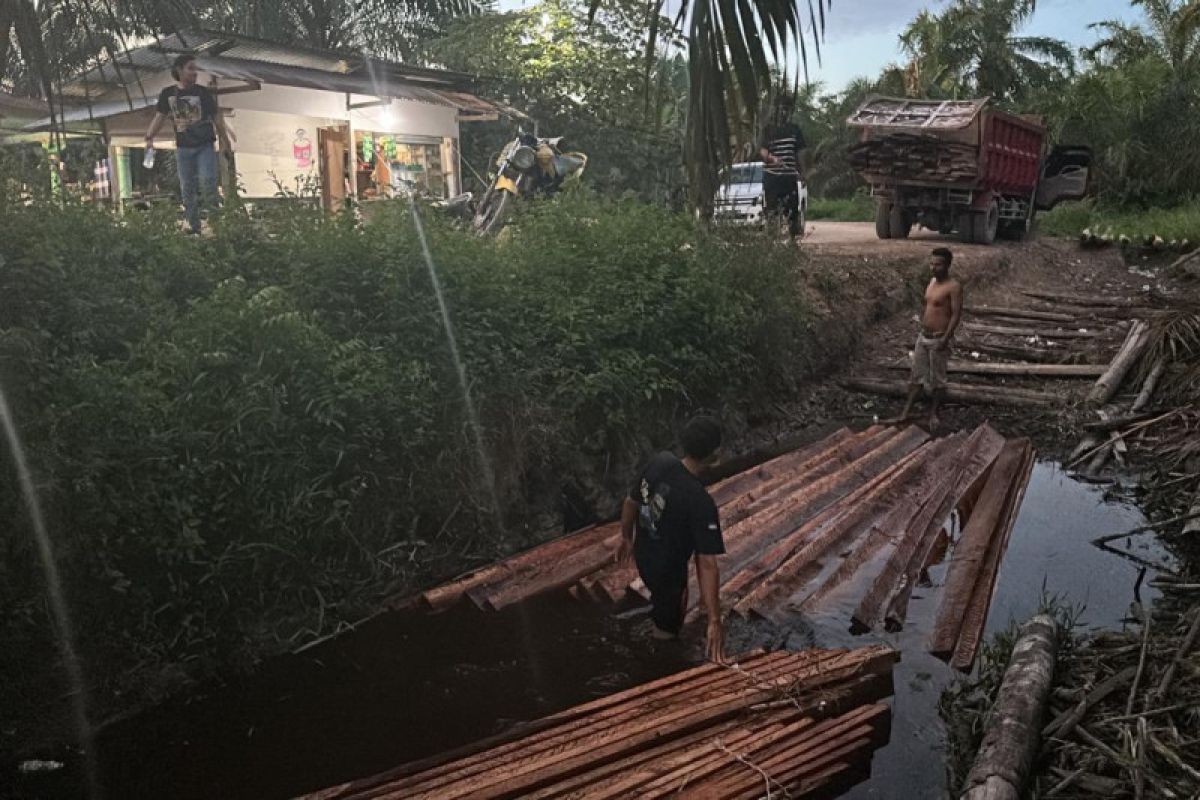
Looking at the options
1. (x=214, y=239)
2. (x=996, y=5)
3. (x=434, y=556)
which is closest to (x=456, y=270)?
(x=214, y=239)

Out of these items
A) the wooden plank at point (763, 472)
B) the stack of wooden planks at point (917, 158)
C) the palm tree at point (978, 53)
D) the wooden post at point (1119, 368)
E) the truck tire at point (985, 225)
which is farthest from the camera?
the palm tree at point (978, 53)

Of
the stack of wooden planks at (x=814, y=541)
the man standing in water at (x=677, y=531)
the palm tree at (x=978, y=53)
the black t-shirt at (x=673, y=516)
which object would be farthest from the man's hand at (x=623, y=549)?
the palm tree at (x=978, y=53)

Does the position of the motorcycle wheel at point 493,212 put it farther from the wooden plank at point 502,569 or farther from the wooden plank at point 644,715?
the wooden plank at point 644,715

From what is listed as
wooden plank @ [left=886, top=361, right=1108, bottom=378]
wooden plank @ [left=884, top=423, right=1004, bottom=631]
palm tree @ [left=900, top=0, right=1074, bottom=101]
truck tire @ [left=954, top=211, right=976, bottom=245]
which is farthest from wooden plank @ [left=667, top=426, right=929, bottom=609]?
palm tree @ [left=900, top=0, right=1074, bottom=101]

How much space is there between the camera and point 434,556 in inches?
251

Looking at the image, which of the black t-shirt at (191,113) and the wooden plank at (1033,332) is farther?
the wooden plank at (1033,332)

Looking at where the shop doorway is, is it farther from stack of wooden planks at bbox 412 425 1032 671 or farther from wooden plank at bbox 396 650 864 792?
wooden plank at bbox 396 650 864 792

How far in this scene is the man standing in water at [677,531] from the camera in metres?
4.67

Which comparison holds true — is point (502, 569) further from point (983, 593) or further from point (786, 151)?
point (786, 151)

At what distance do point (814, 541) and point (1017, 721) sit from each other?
2.55m

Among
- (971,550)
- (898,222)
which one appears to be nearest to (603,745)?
(971,550)

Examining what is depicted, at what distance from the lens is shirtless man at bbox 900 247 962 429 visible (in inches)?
378

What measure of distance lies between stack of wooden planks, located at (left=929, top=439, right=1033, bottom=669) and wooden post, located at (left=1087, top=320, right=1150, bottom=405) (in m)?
1.57

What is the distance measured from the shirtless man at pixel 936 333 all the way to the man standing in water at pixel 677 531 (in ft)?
18.3
